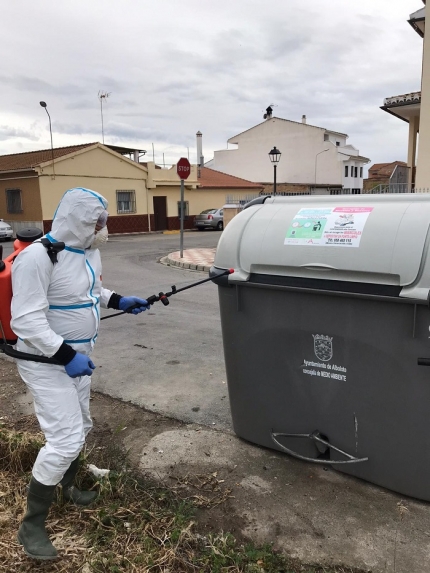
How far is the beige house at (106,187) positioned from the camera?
19.6 m

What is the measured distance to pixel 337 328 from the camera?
2.46m

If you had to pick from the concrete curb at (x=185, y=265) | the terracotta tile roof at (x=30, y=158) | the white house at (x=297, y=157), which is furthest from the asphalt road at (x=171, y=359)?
the white house at (x=297, y=157)

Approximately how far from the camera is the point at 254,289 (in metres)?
2.71

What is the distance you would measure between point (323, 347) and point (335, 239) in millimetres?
594

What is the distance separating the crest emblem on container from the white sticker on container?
1.66 feet

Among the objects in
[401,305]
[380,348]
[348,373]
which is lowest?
[348,373]

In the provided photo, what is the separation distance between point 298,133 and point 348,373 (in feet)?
119

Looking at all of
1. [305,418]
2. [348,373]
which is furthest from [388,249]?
[305,418]

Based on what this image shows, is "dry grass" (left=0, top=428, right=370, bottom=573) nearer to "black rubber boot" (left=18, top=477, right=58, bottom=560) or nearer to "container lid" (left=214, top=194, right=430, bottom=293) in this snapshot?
"black rubber boot" (left=18, top=477, right=58, bottom=560)

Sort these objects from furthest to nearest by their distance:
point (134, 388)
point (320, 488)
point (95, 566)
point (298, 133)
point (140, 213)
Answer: point (298, 133) < point (140, 213) < point (134, 388) < point (320, 488) < point (95, 566)

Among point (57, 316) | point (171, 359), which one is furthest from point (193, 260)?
point (57, 316)

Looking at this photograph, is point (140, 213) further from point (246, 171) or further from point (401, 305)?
point (401, 305)

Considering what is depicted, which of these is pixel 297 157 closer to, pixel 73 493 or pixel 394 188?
pixel 394 188

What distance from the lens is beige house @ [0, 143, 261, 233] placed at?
770 inches
